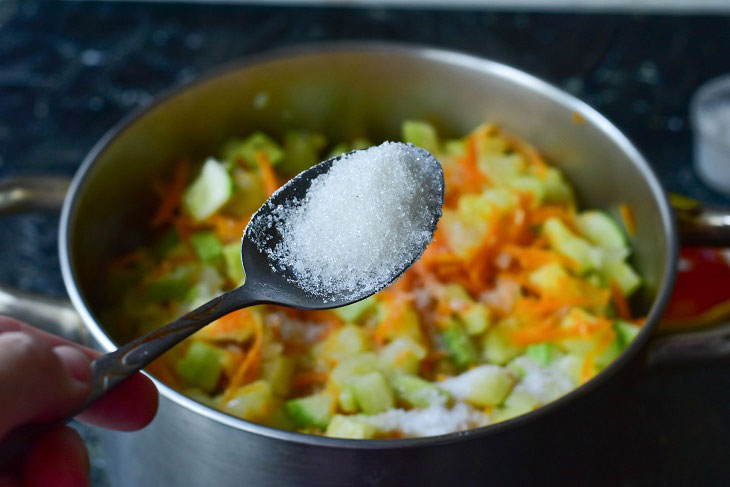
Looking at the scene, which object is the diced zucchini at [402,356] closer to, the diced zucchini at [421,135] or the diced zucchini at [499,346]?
the diced zucchini at [499,346]

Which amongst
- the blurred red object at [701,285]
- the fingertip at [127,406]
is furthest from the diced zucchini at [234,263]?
the blurred red object at [701,285]

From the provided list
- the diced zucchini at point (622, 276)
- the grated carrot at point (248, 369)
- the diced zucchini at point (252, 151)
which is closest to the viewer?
the grated carrot at point (248, 369)

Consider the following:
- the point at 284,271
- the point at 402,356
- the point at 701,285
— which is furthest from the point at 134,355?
the point at 701,285

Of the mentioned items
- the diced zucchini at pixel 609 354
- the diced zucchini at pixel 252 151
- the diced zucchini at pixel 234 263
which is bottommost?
the diced zucchini at pixel 609 354

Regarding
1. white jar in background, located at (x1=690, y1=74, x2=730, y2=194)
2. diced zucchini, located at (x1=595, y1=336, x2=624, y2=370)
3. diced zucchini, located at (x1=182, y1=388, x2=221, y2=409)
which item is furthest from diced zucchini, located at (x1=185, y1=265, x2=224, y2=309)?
white jar in background, located at (x1=690, y1=74, x2=730, y2=194)

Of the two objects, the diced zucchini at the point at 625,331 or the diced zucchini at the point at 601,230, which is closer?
the diced zucchini at the point at 625,331

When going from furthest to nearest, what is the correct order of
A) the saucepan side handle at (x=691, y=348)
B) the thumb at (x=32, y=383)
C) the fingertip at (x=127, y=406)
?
the saucepan side handle at (x=691, y=348)
the fingertip at (x=127, y=406)
the thumb at (x=32, y=383)

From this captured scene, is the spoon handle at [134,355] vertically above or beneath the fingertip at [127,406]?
above
